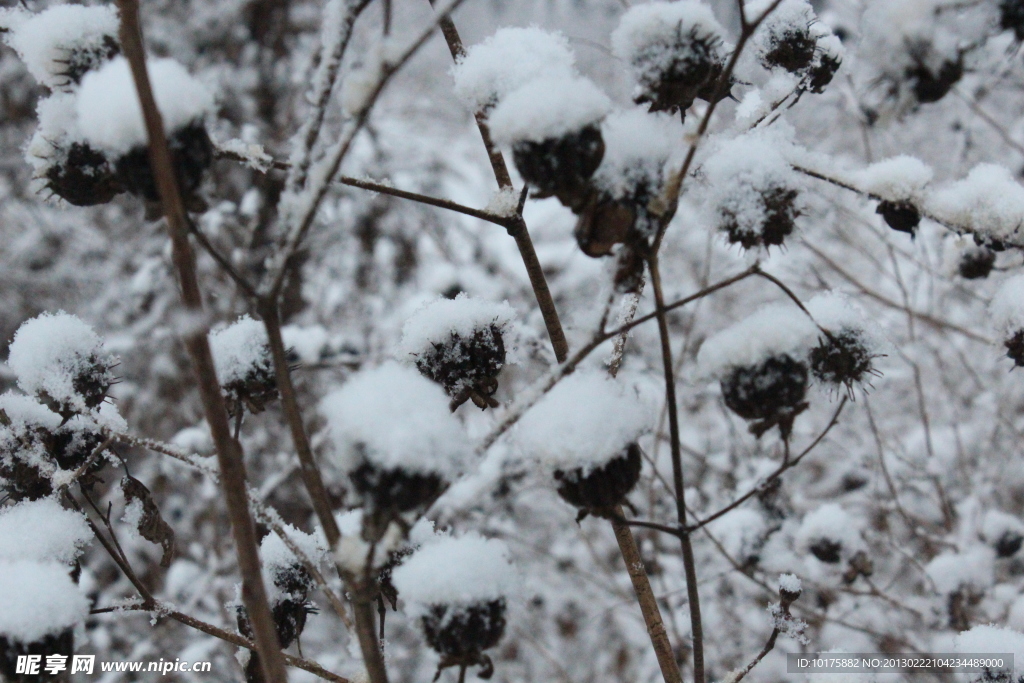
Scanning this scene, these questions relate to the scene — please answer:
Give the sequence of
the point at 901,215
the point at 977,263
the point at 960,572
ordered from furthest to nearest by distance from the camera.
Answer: the point at 960,572 < the point at 977,263 < the point at 901,215

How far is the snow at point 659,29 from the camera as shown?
2.47 ft

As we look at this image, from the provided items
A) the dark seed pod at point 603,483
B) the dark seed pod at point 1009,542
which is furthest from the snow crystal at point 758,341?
the dark seed pod at point 1009,542

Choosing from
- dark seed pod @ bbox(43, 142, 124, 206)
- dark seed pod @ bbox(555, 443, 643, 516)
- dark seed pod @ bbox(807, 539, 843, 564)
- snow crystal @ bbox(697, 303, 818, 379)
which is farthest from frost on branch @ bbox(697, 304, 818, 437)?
dark seed pod @ bbox(807, 539, 843, 564)

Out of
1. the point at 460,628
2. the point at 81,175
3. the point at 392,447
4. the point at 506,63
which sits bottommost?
the point at 460,628

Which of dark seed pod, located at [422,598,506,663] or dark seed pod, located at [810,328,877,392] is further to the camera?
dark seed pod, located at [810,328,877,392]

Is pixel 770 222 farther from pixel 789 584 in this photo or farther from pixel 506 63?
pixel 789 584

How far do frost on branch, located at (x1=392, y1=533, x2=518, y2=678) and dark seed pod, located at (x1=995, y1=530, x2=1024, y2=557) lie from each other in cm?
217

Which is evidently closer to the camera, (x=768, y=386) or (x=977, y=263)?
(x=768, y=386)

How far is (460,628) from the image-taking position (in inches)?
26.6

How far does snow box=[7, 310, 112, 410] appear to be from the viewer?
37.0 inches

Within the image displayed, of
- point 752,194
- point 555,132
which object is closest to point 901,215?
point 752,194

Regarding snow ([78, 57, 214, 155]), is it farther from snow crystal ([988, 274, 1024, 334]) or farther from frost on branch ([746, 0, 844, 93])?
snow crystal ([988, 274, 1024, 334])

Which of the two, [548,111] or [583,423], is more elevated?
[548,111]

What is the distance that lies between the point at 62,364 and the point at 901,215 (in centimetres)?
109
